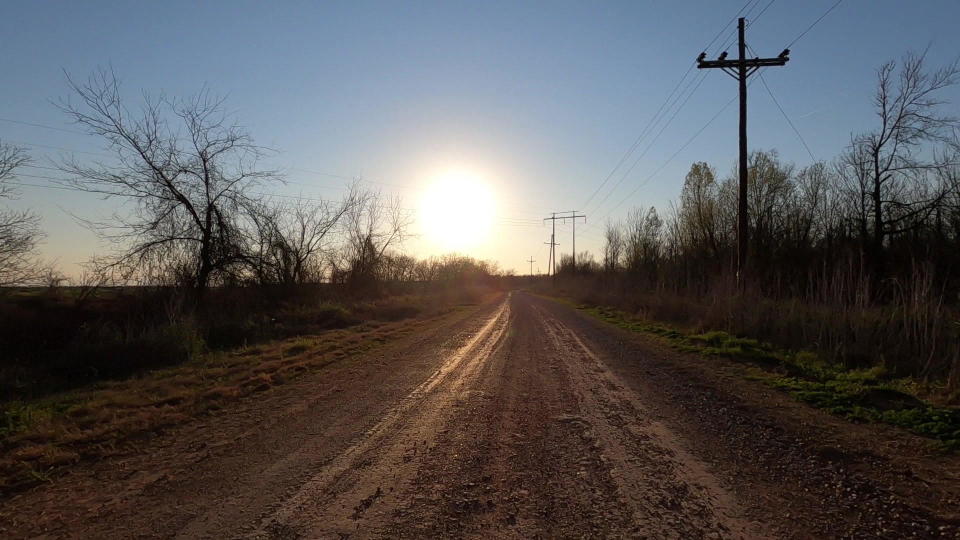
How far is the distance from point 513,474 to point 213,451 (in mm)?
3364

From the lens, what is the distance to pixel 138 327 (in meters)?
15.6

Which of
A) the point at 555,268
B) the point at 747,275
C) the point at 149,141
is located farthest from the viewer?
the point at 555,268

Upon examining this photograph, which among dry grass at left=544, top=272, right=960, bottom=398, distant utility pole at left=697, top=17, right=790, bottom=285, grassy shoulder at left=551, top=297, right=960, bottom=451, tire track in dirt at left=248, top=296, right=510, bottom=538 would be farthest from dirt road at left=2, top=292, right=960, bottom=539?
distant utility pole at left=697, top=17, right=790, bottom=285

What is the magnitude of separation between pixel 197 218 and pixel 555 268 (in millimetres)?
68806

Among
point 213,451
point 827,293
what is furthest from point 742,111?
point 213,451

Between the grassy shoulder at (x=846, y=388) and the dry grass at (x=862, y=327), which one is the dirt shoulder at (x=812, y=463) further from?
the dry grass at (x=862, y=327)

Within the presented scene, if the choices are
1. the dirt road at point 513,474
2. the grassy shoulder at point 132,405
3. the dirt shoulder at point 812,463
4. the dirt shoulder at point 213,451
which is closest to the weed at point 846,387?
the dirt shoulder at point 812,463

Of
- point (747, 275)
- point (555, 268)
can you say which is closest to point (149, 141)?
point (747, 275)

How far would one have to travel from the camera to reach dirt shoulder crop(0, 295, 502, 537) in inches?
162

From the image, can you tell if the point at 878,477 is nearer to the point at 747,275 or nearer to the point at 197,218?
the point at 747,275

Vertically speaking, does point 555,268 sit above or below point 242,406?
above

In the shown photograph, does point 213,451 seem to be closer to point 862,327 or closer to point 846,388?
point 846,388

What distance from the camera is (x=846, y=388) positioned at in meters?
8.23

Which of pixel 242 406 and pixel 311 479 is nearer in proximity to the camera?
pixel 311 479
